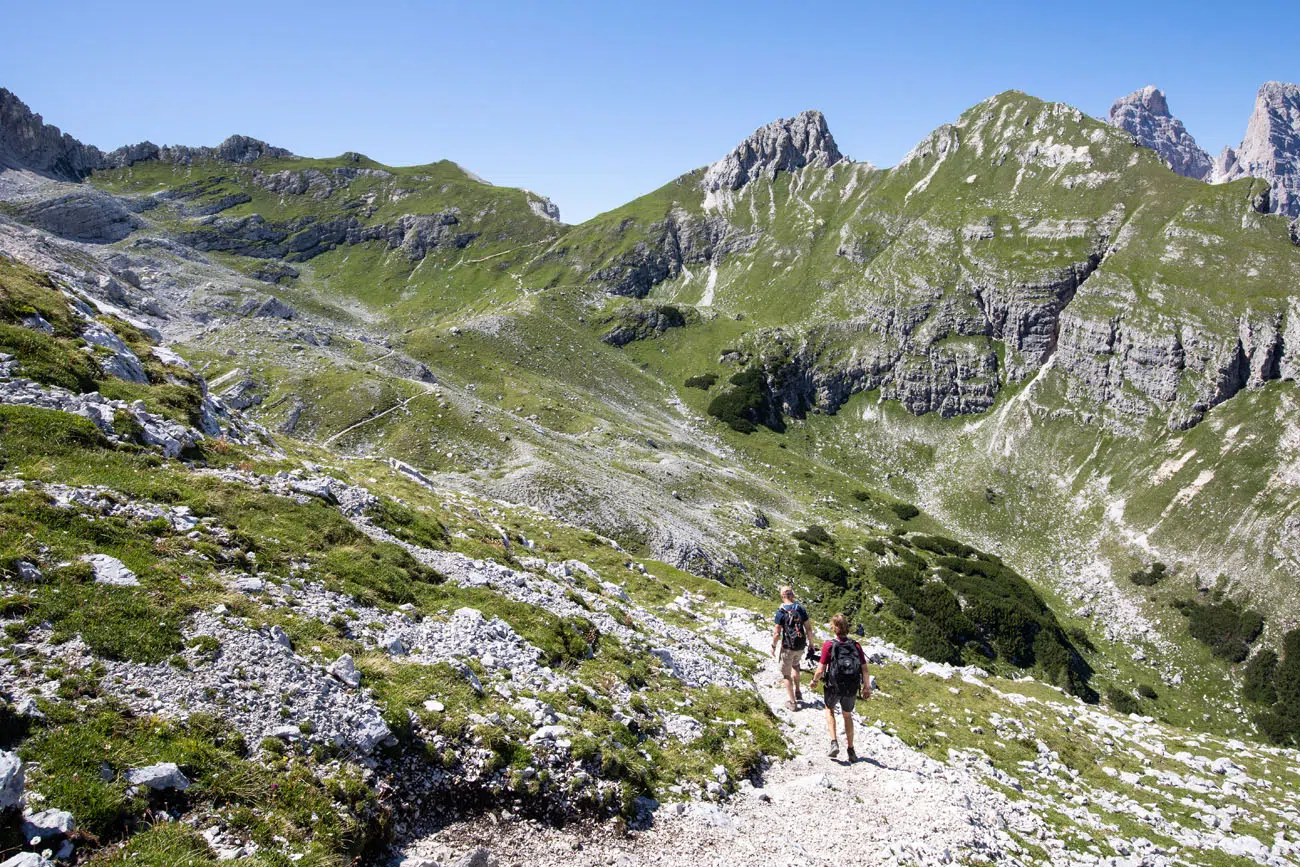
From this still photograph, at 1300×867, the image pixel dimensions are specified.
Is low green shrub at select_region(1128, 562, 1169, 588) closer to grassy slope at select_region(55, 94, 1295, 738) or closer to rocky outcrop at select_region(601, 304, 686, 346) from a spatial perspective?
grassy slope at select_region(55, 94, 1295, 738)

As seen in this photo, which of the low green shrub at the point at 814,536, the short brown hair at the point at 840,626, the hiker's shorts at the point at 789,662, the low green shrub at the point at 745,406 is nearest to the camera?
the short brown hair at the point at 840,626

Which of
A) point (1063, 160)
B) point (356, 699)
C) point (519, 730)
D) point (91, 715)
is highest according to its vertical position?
point (1063, 160)

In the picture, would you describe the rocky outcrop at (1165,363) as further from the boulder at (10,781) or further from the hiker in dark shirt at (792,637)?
the boulder at (10,781)

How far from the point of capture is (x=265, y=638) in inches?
488

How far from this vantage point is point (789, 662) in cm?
2038

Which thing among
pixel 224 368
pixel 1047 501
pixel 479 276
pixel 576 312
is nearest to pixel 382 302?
pixel 479 276

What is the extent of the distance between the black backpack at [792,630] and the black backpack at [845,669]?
2983 millimetres

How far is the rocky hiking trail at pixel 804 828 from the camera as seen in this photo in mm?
11180

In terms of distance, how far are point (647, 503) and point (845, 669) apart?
4360 centimetres

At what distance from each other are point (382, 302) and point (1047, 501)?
186 metres

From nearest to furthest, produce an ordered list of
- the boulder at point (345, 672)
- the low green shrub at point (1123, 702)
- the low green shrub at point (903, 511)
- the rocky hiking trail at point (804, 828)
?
the rocky hiking trail at point (804, 828), the boulder at point (345, 672), the low green shrub at point (1123, 702), the low green shrub at point (903, 511)

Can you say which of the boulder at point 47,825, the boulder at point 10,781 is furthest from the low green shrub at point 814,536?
the boulder at point 10,781

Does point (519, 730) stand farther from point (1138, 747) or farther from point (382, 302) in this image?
point (382, 302)

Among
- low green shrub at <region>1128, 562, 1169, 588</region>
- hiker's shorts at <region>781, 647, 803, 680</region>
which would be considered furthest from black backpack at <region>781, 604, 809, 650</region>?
low green shrub at <region>1128, 562, 1169, 588</region>
